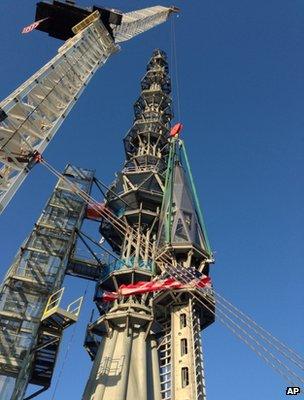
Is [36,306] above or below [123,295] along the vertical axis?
below

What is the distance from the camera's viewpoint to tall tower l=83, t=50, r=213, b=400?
109ft

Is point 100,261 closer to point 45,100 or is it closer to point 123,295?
point 123,295

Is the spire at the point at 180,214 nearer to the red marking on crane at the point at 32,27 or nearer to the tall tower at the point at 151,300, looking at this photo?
the tall tower at the point at 151,300

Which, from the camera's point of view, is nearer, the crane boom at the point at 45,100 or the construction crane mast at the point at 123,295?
the crane boom at the point at 45,100

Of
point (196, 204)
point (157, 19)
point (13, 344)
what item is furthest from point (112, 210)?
point (157, 19)

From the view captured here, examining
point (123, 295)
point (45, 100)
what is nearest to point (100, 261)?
point (123, 295)

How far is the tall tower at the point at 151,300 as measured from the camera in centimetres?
3312

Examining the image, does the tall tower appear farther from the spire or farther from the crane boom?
the crane boom

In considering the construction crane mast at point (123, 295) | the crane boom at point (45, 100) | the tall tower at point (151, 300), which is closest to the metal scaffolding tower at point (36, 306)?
the construction crane mast at point (123, 295)

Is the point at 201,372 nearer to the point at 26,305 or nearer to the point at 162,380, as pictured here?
the point at 162,380

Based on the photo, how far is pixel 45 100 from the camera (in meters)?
29.4

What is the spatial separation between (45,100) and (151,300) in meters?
18.6

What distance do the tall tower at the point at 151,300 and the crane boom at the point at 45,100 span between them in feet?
41.4

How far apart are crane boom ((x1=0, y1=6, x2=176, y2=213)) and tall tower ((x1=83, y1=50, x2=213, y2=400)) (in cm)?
1261
